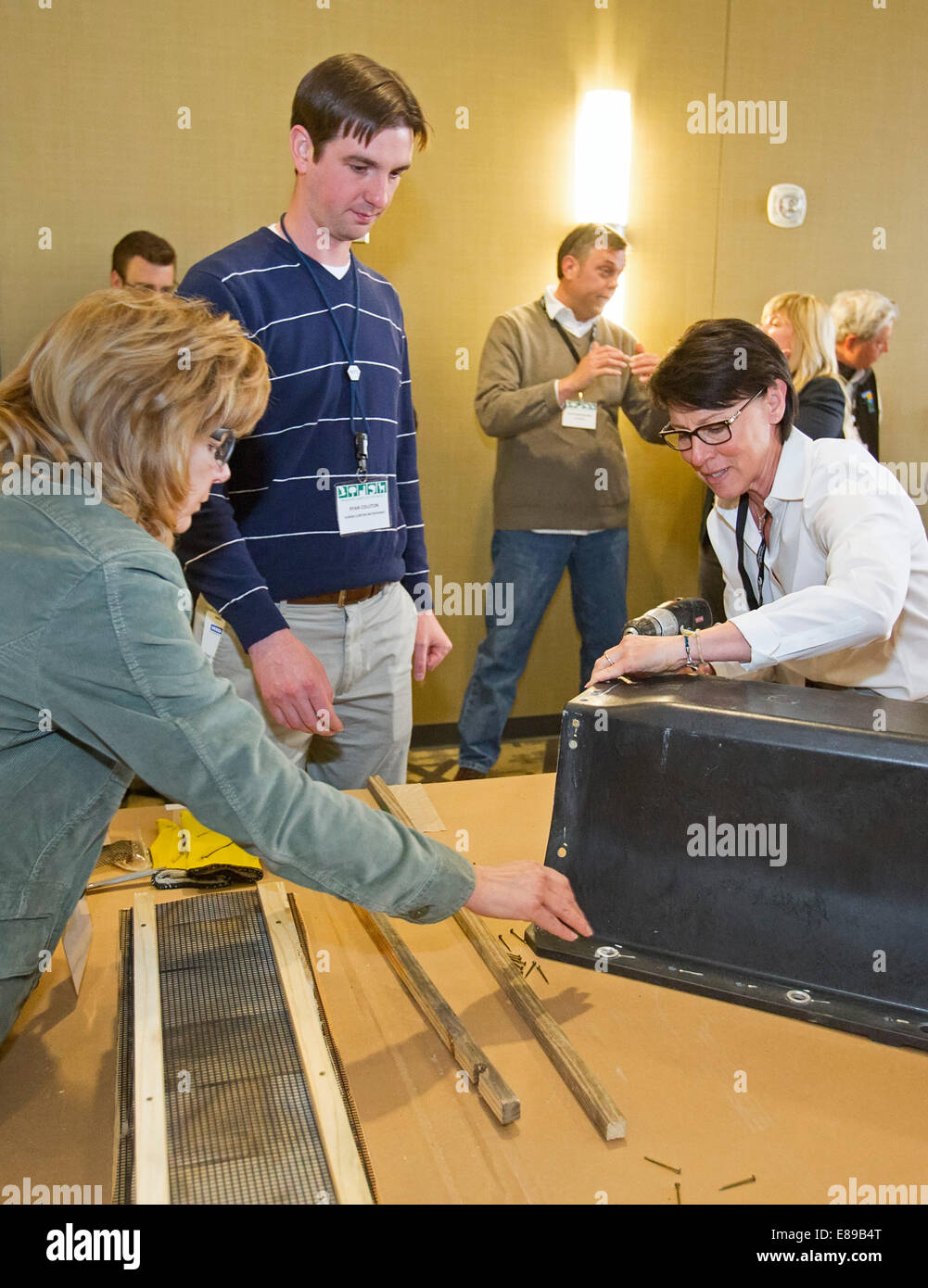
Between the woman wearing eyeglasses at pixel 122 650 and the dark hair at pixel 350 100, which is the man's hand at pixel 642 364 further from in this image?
the woman wearing eyeglasses at pixel 122 650

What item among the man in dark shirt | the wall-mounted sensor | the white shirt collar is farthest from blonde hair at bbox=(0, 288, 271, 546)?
the wall-mounted sensor

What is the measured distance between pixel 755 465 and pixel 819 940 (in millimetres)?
832

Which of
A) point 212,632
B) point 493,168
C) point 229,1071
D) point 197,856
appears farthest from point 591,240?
point 229,1071

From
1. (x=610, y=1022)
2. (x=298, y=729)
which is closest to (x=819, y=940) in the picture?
(x=610, y=1022)

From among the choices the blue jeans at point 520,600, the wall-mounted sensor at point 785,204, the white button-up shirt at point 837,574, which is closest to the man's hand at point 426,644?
the white button-up shirt at point 837,574

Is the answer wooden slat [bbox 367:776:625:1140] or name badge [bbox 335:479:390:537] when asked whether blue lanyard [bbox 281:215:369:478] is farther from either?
wooden slat [bbox 367:776:625:1140]

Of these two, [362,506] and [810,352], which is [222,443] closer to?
[362,506]

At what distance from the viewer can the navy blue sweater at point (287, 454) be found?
1807mm

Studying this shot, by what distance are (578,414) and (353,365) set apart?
76.5 inches

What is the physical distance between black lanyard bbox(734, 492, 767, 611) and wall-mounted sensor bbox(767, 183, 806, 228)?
119 inches

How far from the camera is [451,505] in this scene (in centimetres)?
428

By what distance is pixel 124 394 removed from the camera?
1.07 metres

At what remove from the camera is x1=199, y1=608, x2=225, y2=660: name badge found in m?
1.92
